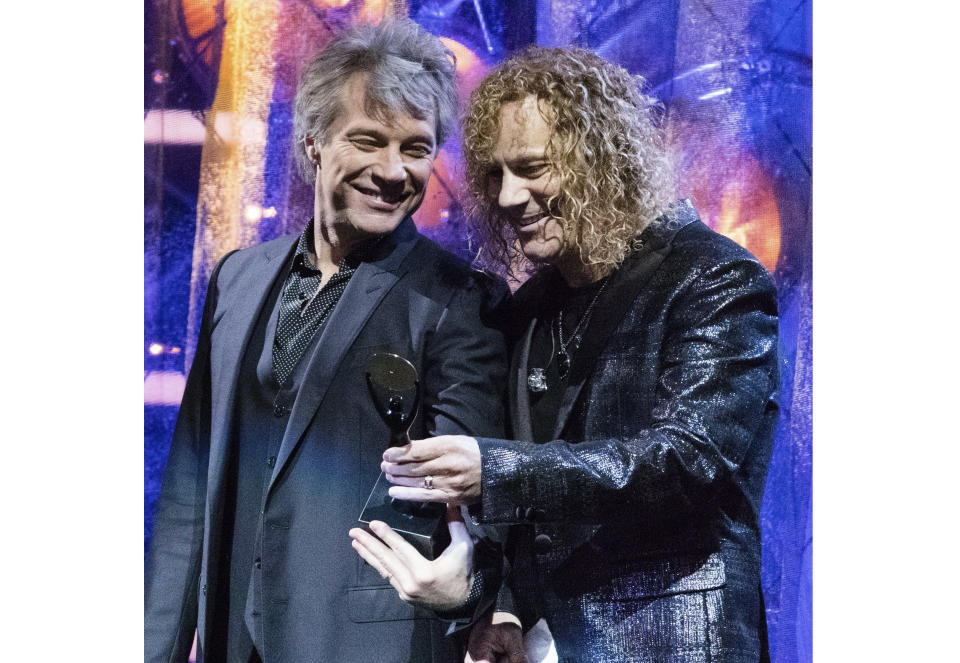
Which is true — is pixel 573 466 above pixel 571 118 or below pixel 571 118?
below

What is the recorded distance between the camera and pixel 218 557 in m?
2.64

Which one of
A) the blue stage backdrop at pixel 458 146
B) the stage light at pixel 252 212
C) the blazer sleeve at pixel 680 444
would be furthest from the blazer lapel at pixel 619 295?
the stage light at pixel 252 212

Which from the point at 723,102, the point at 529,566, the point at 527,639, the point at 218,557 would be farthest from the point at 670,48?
the point at 218,557

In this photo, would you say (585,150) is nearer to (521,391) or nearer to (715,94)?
(715,94)

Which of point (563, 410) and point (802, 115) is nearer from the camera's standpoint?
point (563, 410)

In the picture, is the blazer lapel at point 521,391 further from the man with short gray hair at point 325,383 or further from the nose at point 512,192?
the nose at point 512,192

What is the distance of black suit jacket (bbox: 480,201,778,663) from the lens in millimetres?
2160

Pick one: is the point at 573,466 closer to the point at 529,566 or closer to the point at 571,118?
the point at 529,566

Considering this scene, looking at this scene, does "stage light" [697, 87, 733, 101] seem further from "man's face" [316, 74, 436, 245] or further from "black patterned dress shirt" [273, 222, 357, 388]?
"black patterned dress shirt" [273, 222, 357, 388]

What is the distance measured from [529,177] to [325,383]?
0.67m

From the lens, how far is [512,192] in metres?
2.45

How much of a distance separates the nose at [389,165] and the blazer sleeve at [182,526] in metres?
0.47

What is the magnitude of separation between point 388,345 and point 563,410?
456mm

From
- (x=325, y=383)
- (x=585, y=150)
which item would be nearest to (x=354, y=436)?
(x=325, y=383)
